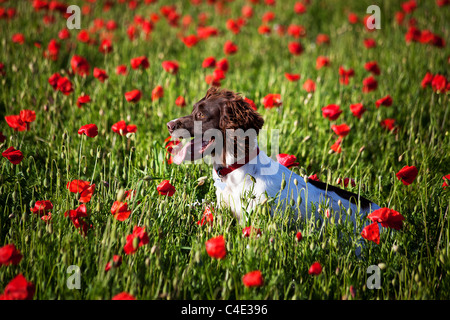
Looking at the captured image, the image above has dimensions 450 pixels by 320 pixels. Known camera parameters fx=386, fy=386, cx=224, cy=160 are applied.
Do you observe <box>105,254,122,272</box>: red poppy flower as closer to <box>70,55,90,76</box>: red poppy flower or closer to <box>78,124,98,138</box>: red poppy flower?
<box>78,124,98,138</box>: red poppy flower

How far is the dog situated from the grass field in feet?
0.51

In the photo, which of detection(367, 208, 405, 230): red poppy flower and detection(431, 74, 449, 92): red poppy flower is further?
detection(431, 74, 449, 92): red poppy flower

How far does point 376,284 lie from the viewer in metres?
2.05

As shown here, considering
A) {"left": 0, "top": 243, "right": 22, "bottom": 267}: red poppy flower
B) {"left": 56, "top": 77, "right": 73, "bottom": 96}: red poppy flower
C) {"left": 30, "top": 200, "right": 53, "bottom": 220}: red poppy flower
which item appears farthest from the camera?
{"left": 56, "top": 77, "right": 73, "bottom": 96}: red poppy flower

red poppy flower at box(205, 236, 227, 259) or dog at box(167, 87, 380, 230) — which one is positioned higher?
dog at box(167, 87, 380, 230)

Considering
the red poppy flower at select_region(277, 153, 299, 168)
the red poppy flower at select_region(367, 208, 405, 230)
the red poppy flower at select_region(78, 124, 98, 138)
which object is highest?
the red poppy flower at select_region(78, 124, 98, 138)

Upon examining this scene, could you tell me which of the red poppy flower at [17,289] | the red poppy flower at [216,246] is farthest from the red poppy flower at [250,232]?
the red poppy flower at [17,289]

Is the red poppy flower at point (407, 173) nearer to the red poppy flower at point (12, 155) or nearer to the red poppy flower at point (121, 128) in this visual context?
the red poppy flower at point (121, 128)

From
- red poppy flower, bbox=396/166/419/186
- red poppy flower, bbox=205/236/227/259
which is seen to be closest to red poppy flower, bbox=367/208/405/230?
red poppy flower, bbox=396/166/419/186

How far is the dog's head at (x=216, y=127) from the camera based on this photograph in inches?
99.7

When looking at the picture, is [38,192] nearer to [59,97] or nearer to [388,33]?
[59,97]

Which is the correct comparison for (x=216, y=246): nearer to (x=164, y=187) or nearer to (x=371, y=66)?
(x=164, y=187)

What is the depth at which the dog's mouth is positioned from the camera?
2576 mm

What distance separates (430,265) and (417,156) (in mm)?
1560
